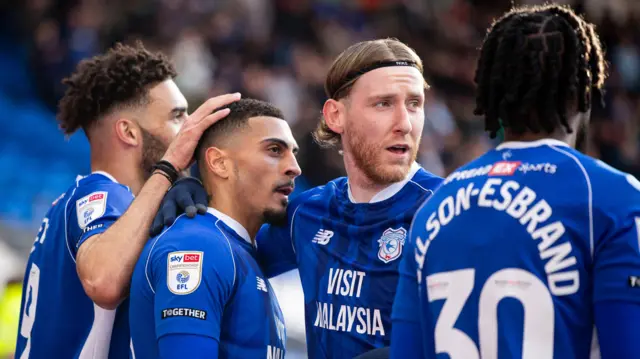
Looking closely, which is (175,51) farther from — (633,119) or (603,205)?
(603,205)

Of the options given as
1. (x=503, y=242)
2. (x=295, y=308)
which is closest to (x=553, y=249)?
(x=503, y=242)

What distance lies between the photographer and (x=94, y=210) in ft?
14.6

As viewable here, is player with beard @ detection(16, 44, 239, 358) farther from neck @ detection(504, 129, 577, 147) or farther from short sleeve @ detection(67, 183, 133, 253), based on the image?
neck @ detection(504, 129, 577, 147)

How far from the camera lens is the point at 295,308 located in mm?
7730

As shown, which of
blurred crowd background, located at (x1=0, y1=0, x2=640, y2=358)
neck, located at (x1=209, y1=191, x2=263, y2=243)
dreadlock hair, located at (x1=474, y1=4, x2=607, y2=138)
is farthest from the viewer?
blurred crowd background, located at (x1=0, y1=0, x2=640, y2=358)

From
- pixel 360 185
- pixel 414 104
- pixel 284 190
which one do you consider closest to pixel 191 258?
pixel 284 190

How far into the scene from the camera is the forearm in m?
4.08

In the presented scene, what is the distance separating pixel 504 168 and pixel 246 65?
1099 cm

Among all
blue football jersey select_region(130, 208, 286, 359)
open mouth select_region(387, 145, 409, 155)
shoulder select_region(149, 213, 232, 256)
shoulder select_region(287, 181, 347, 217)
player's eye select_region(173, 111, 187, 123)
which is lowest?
blue football jersey select_region(130, 208, 286, 359)

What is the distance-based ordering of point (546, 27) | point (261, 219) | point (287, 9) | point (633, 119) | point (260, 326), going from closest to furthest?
point (546, 27), point (260, 326), point (261, 219), point (633, 119), point (287, 9)

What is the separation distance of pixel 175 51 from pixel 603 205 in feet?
35.3

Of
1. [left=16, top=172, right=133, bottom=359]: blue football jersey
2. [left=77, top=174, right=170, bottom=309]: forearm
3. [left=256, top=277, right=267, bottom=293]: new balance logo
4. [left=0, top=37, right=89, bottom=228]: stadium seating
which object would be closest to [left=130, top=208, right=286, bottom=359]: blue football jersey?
[left=256, top=277, right=267, bottom=293]: new balance logo

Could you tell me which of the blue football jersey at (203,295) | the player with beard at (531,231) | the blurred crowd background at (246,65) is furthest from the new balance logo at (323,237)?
the blurred crowd background at (246,65)

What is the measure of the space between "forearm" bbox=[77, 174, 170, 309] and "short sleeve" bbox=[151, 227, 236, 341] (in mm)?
276
